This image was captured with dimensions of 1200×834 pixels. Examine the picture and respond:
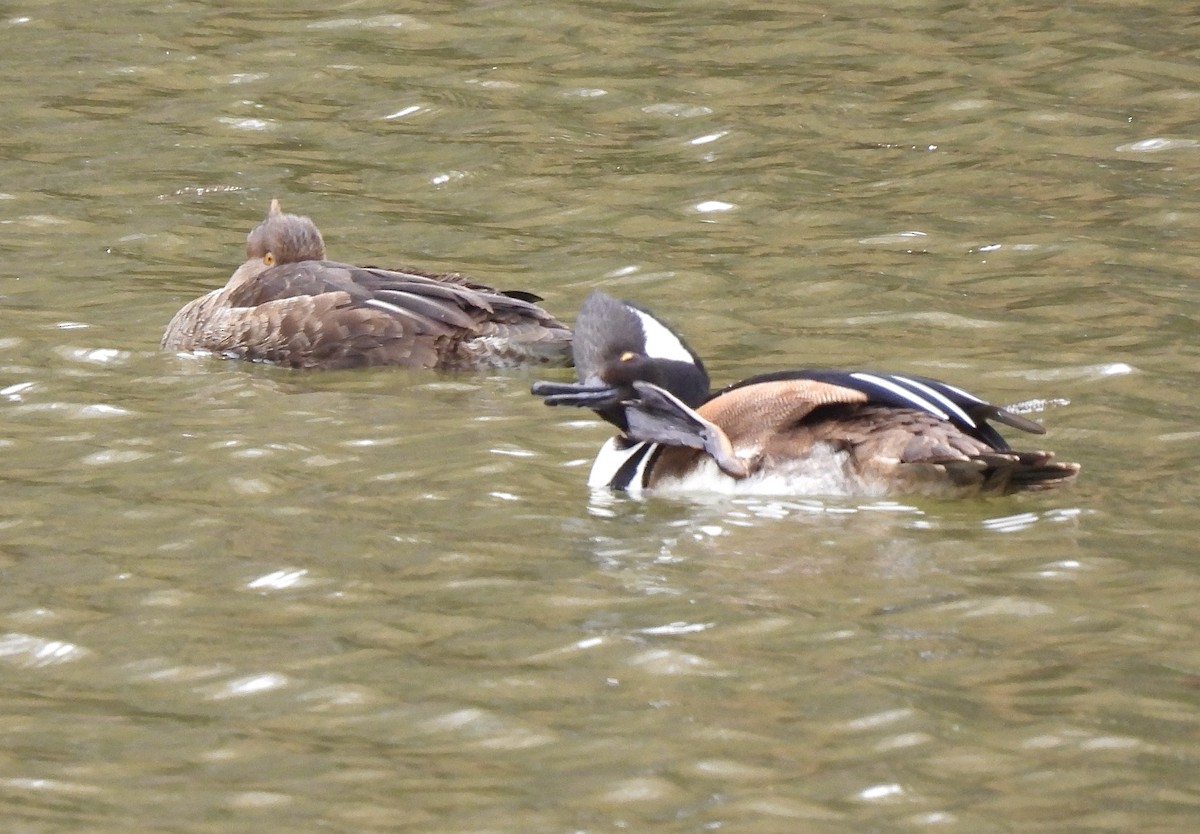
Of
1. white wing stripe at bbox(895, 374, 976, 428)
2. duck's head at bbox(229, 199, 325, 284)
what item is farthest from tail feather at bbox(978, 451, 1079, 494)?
duck's head at bbox(229, 199, 325, 284)

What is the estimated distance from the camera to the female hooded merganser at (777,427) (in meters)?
6.98

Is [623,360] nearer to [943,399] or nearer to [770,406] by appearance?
[770,406]

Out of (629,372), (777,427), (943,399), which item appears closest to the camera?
(943,399)

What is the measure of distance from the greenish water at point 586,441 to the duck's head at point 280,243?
0.57 m

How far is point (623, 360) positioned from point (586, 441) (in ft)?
2.86

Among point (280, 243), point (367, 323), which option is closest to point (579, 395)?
point (367, 323)

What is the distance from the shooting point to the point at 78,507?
746 cm

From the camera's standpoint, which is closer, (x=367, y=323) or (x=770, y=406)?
(x=770, y=406)

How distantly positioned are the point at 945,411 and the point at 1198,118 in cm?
655

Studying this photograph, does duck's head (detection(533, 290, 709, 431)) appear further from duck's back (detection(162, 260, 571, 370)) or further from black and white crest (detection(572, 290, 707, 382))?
duck's back (detection(162, 260, 571, 370))

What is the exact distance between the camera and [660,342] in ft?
25.4

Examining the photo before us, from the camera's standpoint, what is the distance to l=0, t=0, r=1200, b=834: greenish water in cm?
511

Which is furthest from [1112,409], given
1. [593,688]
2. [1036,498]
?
[593,688]

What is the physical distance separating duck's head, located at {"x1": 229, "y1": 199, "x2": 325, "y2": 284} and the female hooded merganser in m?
3.64
